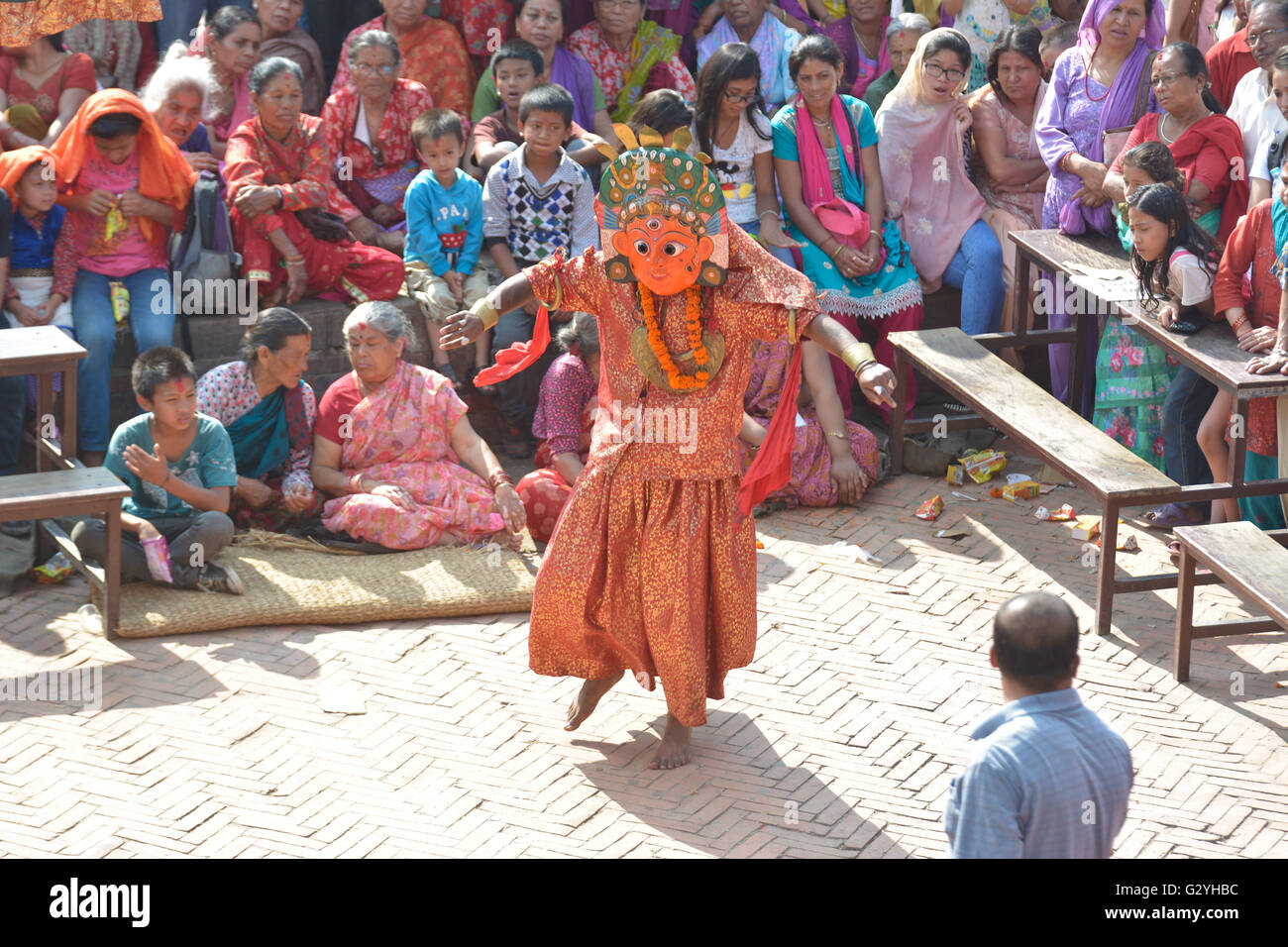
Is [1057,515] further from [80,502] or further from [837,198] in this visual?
[80,502]

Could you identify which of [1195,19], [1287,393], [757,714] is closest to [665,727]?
[757,714]

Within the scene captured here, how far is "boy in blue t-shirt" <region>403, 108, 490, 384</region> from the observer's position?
8148 mm

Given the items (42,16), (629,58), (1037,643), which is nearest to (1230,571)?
(1037,643)

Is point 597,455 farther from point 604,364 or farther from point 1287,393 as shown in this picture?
point 1287,393

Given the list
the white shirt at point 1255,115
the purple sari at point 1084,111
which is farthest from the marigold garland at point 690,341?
the purple sari at point 1084,111

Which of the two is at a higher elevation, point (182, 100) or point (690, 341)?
point (182, 100)

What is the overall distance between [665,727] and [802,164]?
397 centimetres

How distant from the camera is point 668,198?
17.3 ft

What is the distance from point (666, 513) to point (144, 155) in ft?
12.1

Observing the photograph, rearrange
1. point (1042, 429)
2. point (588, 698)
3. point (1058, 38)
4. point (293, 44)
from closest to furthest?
point (588, 698) → point (1042, 429) → point (293, 44) → point (1058, 38)

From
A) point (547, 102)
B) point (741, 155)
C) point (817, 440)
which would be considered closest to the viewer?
point (817, 440)

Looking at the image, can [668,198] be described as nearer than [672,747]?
Yes

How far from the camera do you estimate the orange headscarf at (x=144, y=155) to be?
7500 millimetres

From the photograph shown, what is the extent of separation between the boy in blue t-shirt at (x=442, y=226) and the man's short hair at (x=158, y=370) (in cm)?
176
